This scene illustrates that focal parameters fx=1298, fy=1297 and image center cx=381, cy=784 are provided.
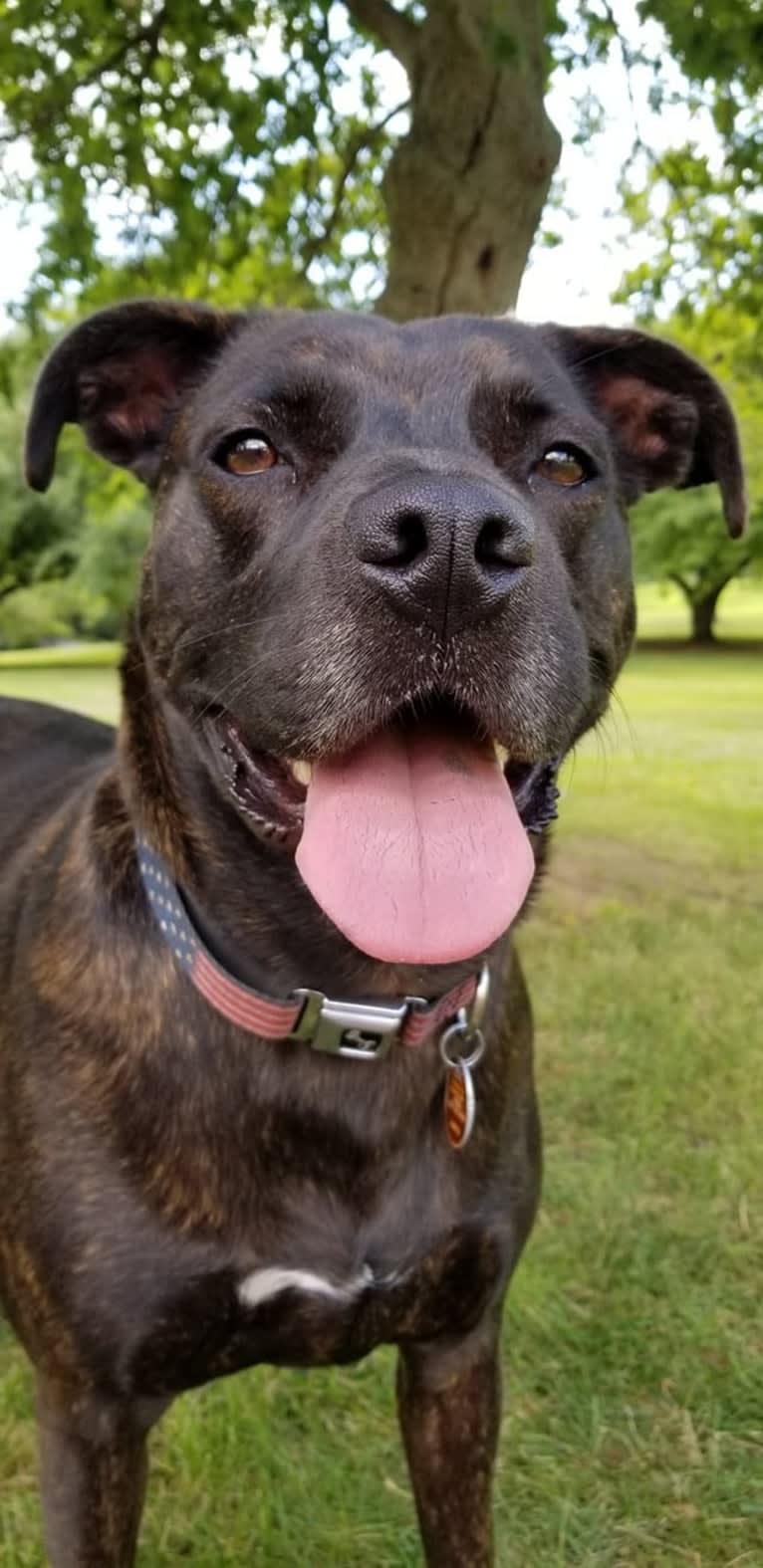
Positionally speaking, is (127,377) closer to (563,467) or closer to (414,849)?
(563,467)

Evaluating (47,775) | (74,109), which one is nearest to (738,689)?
(74,109)

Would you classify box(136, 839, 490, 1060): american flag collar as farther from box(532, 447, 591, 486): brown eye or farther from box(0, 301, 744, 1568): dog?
box(532, 447, 591, 486): brown eye

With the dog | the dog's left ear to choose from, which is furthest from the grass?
the dog's left ear

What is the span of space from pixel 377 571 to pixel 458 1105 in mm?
1002

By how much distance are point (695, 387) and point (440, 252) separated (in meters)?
3.14

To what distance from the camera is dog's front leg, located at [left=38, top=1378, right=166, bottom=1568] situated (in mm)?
1992

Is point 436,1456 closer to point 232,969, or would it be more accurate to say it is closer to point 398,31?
point 232,969

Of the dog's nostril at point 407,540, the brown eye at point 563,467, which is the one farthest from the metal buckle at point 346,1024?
the brown eye at point 563,467

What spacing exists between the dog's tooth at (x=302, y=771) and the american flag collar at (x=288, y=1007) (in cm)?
34

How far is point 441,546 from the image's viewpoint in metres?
1.55

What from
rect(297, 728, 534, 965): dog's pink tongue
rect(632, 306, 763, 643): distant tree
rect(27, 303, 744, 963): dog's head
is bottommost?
rect(632, 306, 763, 643): distant tree

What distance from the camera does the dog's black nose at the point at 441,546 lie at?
60.8 inches

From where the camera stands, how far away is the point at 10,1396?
Answer: 2.95 m

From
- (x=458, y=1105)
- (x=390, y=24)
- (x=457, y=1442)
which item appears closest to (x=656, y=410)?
(x=458, y=1105)
